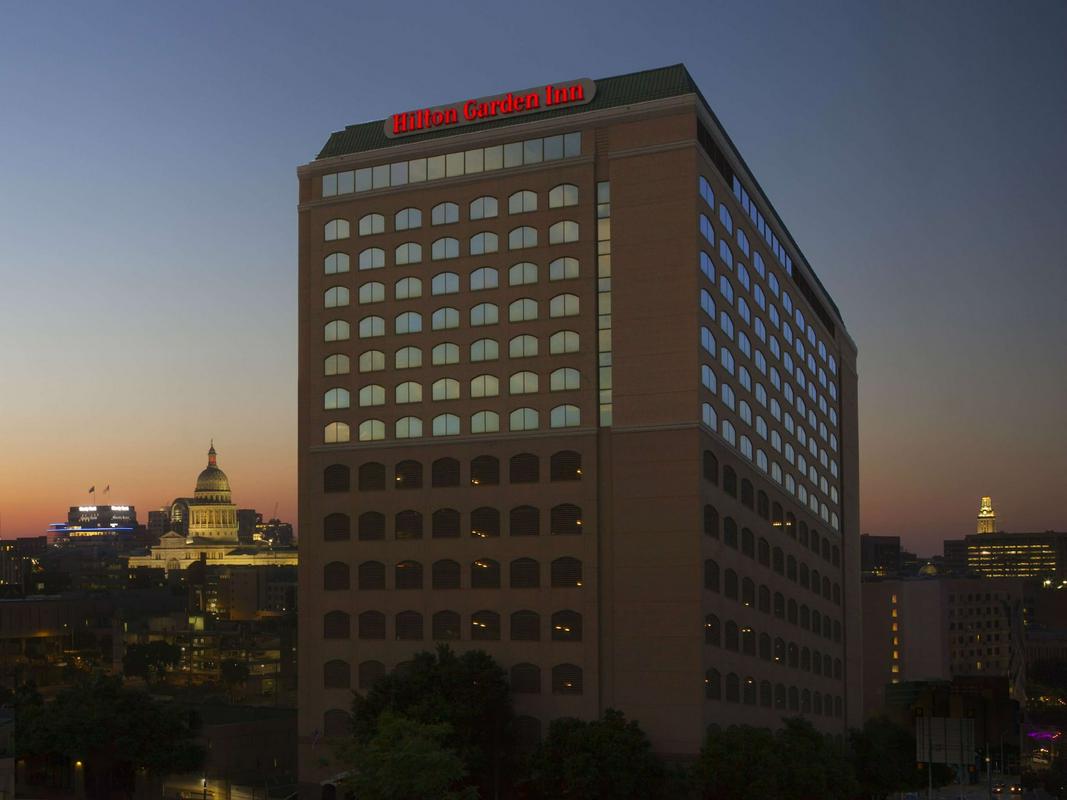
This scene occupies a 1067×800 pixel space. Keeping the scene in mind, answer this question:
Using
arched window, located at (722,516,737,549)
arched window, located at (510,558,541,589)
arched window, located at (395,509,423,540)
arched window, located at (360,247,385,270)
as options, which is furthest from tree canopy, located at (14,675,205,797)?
arched window, located at (722,516,737,549)

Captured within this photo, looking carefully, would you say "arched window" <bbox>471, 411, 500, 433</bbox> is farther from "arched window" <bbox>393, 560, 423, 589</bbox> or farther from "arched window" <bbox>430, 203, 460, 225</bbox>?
"arched window" <bbox>430, 203, 460, 225</bbox>

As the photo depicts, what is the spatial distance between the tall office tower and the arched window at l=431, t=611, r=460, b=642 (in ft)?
0.63

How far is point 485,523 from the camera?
11306 centimetres

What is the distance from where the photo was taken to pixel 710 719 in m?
106

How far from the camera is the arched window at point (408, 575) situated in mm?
115431

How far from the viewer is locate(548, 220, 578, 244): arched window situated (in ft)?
369

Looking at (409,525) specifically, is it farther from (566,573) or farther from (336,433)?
(566,573)

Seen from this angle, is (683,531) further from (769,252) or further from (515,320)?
(769,252)

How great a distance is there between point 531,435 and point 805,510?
48460mm

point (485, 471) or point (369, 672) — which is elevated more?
point (485, 471)

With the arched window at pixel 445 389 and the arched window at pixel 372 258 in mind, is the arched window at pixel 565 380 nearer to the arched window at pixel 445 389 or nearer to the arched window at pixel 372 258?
the arched window at pixel 445 389

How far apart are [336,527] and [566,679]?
81.9 feet

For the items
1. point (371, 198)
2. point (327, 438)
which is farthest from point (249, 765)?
point (371, 198)

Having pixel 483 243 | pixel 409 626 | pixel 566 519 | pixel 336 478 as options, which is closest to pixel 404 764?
pixel 409 626
